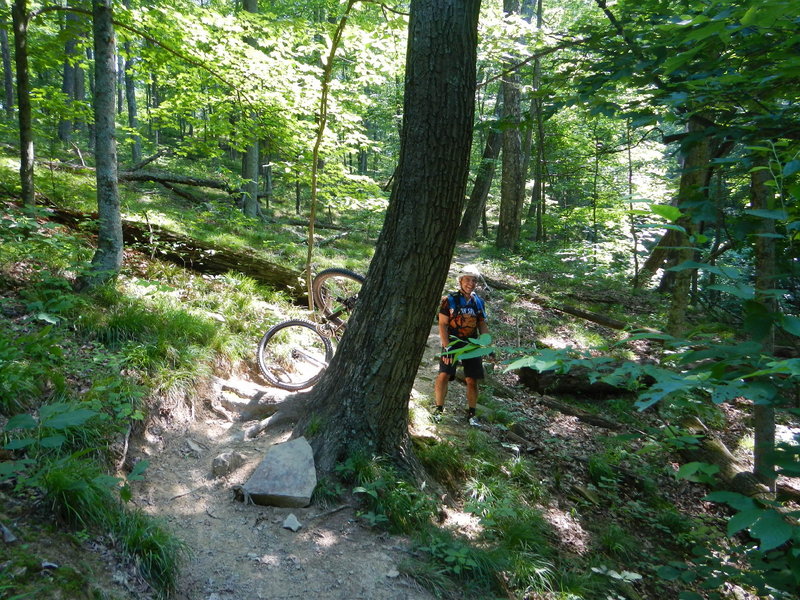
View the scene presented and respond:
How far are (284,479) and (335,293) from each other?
3826 millimetres

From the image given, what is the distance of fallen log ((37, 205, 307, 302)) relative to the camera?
7.27 metres

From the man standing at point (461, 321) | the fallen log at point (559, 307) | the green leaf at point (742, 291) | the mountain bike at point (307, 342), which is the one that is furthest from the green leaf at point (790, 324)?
the fallen log at point (559, 307)

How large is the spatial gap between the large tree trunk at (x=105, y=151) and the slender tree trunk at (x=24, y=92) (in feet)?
3.34

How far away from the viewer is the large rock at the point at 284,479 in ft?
13.0

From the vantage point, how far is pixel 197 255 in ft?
25.4

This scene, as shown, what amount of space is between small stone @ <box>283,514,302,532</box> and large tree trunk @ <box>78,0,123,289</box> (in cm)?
393

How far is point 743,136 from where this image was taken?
2.79m

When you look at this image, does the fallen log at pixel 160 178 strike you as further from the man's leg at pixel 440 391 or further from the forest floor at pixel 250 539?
the forest floor at pixel 250 539

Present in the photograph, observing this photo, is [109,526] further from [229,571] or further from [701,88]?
[701,88]

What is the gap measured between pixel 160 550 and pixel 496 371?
6.56 metres

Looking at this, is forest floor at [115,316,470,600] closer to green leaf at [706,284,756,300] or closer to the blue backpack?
the blue backpack

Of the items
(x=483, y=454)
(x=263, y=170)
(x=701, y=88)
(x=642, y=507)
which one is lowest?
(x=642, y=507)

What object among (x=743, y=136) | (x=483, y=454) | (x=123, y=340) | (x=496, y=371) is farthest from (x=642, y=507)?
(x=123, y=340)

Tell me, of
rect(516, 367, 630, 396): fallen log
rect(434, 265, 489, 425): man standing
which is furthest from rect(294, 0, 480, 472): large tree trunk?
rect(516, 367, 630, 396): fallen log
